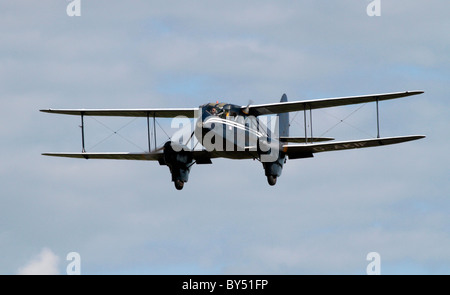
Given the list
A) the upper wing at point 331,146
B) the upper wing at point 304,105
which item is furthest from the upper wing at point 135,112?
the upper wing at point 331,146

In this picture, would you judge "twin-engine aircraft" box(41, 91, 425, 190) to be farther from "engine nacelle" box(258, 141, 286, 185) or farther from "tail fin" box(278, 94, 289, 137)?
"tail fin" box(278, 94, 289, 137)

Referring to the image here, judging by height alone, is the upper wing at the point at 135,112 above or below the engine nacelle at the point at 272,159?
above

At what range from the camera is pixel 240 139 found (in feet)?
186

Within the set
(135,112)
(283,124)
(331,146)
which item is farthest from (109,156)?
(331,146)

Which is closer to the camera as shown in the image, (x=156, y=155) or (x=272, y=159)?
(x=272, y=159)

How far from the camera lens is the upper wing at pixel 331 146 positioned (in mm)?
56188

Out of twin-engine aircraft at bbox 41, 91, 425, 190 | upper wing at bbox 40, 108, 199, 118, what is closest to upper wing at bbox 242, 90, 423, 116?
twin-engine aircraft at bbox 41, 91, 425, 190

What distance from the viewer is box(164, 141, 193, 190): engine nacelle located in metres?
57.6

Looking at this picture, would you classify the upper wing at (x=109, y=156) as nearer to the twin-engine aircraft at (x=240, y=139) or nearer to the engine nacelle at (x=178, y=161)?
the twin-engine aircraft at (x=240, y=139)

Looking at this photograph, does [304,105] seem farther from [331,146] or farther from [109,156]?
[109,156]

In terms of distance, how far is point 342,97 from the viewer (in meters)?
57.9

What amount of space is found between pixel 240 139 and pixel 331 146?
422cm
